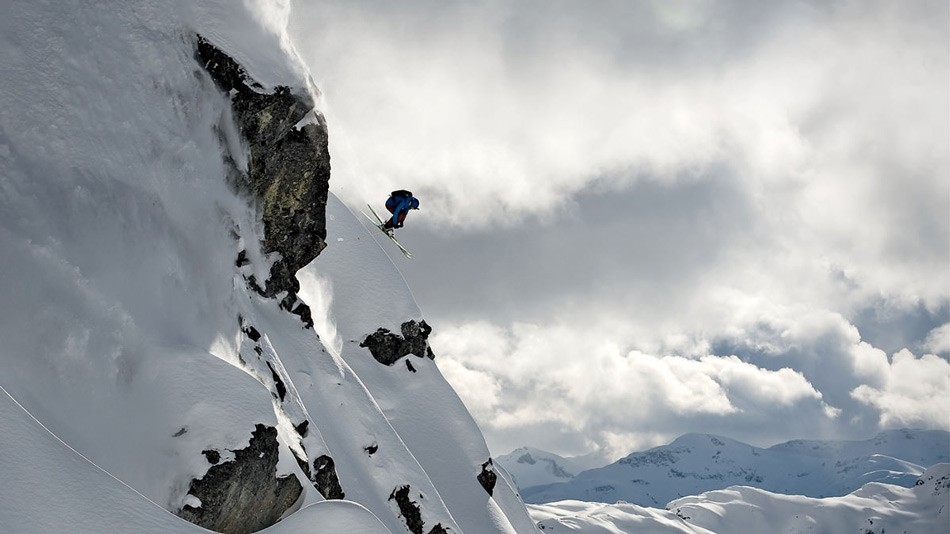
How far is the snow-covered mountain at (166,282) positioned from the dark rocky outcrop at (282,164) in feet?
0.33

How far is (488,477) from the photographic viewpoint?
52.2m

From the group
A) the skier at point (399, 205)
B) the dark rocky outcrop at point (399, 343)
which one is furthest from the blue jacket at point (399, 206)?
the dark rocky outcrop at point (399, 343)

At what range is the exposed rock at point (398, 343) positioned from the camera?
49.9 meters

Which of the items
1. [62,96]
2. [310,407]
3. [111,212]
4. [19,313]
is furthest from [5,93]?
[310,407]

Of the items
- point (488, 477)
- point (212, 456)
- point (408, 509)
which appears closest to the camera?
point (212, 456)

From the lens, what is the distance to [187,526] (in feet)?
43.7

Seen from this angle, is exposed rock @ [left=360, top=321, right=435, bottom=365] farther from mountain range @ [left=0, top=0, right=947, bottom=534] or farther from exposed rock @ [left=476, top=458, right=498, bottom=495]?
mountain range @ [left=0, top=0, right=947, bottom=534]

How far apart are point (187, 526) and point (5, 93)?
13674 mm

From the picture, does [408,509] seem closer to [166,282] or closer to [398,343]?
[398,343]

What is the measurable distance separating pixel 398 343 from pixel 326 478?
22034 mm

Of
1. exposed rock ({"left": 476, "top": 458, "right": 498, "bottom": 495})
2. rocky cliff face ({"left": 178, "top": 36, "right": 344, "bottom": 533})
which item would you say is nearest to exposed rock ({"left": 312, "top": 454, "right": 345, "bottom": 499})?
rocky cliff face ({"left": 178, "top": 36, "right": 344, "bottom": 533})

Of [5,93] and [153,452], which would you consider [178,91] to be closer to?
[5,93]

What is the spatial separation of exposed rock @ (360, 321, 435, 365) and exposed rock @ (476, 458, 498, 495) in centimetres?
875

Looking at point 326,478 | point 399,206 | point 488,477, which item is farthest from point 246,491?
point 488,477
